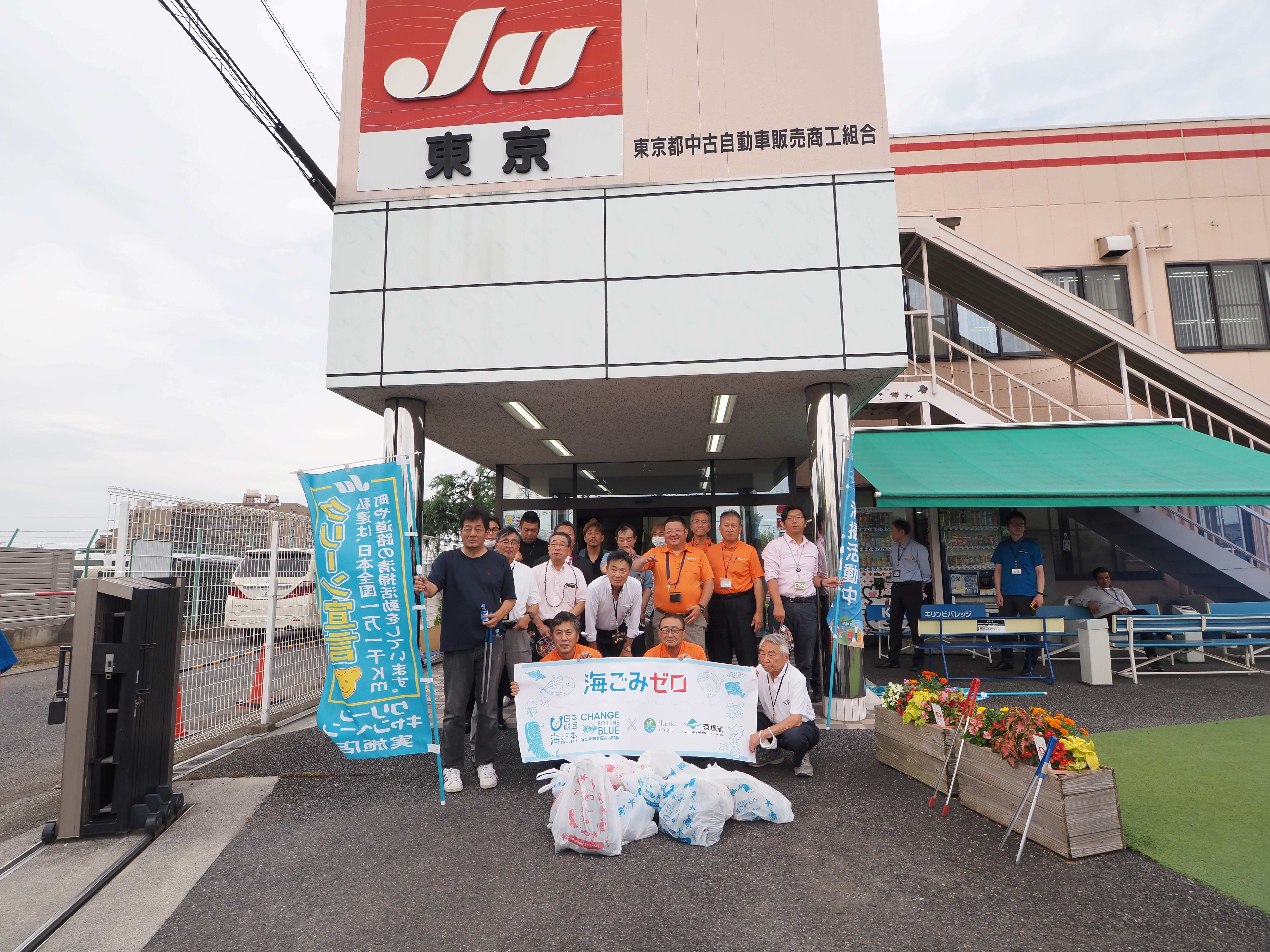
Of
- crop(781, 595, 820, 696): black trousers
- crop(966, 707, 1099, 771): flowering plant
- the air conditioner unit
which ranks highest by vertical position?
the air conditioner unit

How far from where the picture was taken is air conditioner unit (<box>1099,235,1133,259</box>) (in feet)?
39.6

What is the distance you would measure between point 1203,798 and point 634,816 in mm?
3729

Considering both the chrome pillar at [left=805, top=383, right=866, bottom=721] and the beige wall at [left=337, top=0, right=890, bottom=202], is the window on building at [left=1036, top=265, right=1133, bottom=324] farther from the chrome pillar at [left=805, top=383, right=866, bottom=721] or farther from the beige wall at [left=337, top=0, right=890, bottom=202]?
the chrome pillar at [left=805, top=383, right=866, bottom=721]

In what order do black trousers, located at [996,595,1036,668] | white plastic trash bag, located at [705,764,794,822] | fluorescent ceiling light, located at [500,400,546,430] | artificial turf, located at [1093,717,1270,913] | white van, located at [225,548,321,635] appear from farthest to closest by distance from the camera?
black trousers, located at [996,595,1036,668]
fluorescent ceiling light, located at [500,400,546,430]
white van, located at [225,548,321,635]
white plastic trash bag, located at [705,764,794,822]
artificial turf, located at [1093,717,1270,913]

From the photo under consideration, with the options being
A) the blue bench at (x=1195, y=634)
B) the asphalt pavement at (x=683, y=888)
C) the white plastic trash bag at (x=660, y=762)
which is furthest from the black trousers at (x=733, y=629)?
the blue bench at (x=1195, y=634)

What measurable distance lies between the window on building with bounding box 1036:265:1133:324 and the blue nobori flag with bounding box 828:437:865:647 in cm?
880

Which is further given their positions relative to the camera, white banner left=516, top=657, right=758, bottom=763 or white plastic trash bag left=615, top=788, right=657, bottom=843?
white banner left=516, top=657, right=758, bottom=763

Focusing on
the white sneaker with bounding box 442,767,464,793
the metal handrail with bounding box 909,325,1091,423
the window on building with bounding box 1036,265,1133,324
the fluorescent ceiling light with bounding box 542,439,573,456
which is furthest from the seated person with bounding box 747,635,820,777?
the window on building with bounding box 1036,265,1133,324

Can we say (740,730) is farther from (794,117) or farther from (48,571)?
(48,571)

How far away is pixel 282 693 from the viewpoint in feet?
22.6

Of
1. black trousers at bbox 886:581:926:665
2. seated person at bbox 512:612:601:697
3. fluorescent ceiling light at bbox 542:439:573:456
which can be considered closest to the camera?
seated person at bbox 512:612:601:697

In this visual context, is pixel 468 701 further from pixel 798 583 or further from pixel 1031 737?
pixel 1031 737

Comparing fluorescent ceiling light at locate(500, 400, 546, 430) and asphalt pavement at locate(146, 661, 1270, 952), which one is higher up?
fluorescent ceiling light at locate(500, 400, 546, 430)

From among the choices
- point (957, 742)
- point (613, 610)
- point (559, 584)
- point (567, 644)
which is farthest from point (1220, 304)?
point (567, 644)
